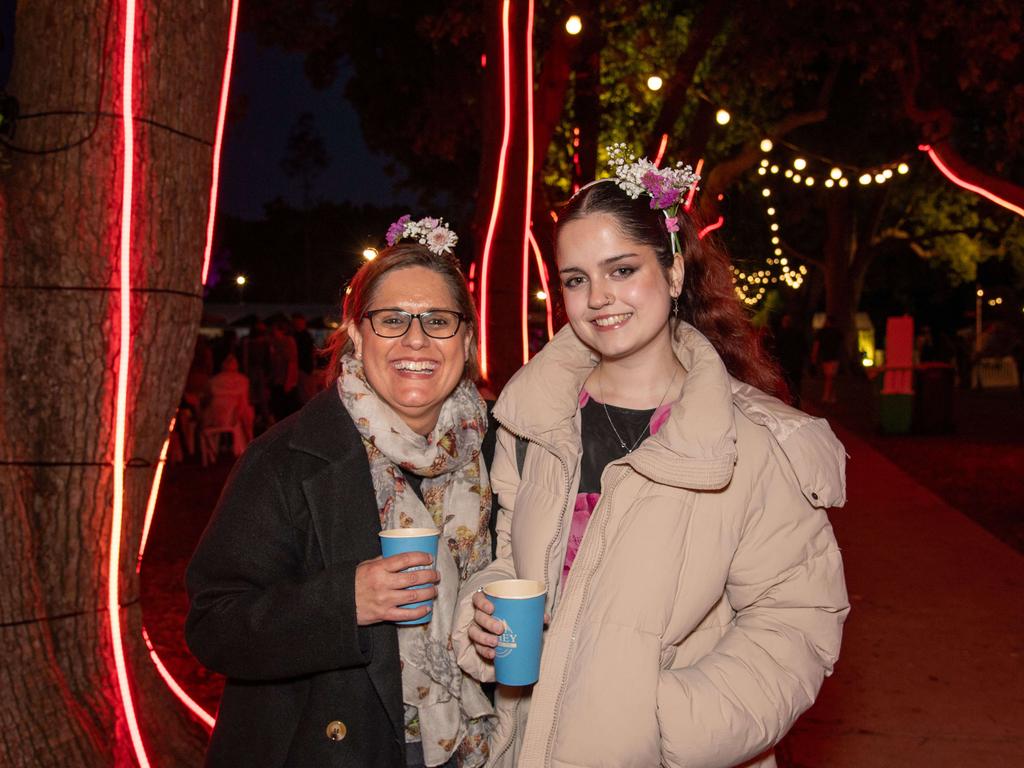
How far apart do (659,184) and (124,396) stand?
71.5 inches

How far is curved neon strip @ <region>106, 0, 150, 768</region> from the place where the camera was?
291cm

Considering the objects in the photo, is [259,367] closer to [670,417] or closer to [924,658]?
Result: [924,658]

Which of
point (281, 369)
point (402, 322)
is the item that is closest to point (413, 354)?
point (402, 322)

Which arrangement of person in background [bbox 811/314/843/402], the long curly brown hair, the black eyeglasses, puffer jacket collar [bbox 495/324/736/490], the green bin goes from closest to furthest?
1. puffer jacket collar [bbox 495/324/736/490]
2. the black eyeglasses
3. the long curly brown hair
4. the green bin
5. person in background [bbox 811/314/843/402]

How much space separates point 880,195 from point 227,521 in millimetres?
33921

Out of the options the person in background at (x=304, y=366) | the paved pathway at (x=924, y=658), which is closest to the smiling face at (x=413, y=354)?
the paved pathway at (x=924, y=658)

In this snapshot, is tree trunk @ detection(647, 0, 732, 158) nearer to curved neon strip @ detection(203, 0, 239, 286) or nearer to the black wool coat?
curved neon strip @ detection(203, 0, 239, 286)

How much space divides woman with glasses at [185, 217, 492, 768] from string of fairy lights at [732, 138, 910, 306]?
9901 millimetres

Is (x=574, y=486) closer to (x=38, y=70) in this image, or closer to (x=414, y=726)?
(x=414, y=726)

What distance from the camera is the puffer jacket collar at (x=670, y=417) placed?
2098 millimetres

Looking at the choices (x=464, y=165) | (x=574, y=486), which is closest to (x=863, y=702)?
(x=574, y=486)

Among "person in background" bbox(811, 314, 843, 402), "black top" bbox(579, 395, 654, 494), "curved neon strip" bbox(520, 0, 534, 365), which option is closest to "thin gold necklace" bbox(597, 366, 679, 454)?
"black top" bbox(579, 395, 654, 494)

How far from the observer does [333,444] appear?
7.73 feet

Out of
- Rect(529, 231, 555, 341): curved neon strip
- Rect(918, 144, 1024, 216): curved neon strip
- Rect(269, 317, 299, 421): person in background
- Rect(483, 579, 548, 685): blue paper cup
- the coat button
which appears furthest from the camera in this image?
Result: Rect(269, 317, 299, 421): person in background
